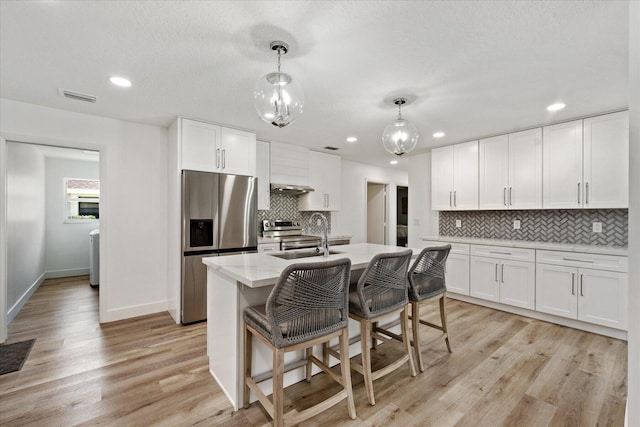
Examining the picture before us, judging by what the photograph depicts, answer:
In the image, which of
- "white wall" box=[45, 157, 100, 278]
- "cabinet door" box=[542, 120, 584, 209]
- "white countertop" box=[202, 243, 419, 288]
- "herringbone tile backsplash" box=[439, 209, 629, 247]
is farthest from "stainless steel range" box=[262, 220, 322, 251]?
"white wall" box=[45, 157, 100, 278]

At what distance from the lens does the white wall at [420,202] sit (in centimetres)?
503

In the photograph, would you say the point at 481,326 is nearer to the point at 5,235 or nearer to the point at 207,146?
the point at 207,146

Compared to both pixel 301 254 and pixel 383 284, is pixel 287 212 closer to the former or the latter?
pixel 301 254

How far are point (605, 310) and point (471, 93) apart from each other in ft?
8.70

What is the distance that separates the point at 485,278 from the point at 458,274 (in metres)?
0.37

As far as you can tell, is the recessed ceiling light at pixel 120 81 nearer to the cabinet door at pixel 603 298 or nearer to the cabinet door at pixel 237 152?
the cabinet door at pixel 237 152

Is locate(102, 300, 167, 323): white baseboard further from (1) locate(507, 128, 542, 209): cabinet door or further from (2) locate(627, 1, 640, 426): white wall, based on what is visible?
(1) locate(507, 128, 542, 209): cabinet door

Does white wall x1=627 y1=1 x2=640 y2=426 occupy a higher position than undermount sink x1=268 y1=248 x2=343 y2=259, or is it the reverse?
white wall x1=627 y1=1 x2=640 y2=426

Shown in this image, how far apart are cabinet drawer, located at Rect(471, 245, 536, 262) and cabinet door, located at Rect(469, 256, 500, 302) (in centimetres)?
7

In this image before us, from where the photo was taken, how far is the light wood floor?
1.80 metres

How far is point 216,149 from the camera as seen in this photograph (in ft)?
11.6

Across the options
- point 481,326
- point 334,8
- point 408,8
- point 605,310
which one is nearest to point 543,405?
point 481,326

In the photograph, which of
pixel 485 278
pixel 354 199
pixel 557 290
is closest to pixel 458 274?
pixel 485 278

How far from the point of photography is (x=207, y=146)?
347 centimetres
